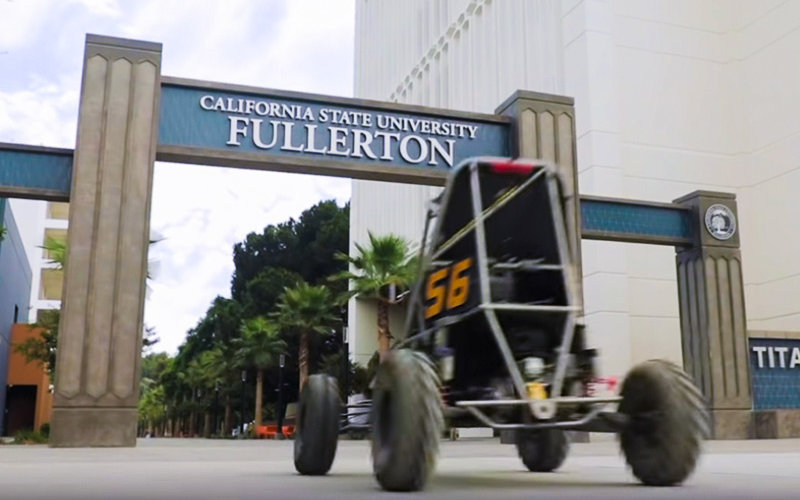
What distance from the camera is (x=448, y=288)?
230 inches

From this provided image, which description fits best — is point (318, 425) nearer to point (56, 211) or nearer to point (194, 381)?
point (194, 381)

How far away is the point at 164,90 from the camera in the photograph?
1587cm

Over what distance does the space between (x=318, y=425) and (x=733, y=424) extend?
1473 centimetres

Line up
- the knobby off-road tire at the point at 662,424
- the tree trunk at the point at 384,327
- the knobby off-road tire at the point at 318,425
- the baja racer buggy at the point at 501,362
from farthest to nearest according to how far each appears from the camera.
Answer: the tree trunk at the point at 384,327 < the knobby off-road tire at the point at 318,425 < the knobby off-road tire at the point at 662,424 < the baja racer buggy at the point at 501,362

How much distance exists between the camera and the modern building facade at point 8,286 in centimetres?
3775

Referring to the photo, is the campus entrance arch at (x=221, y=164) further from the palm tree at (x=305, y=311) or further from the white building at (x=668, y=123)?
the palm tree at (x=305, y=311)

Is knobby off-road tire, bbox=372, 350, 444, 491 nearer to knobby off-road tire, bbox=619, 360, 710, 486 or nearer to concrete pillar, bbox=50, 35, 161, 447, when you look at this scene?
knobby off-road tire, bbox=619, 360, 710, 486

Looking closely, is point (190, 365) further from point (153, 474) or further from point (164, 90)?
point (153, 474)

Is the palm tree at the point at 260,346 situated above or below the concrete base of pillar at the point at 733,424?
above

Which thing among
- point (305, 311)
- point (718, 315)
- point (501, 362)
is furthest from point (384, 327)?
point (501, 362)

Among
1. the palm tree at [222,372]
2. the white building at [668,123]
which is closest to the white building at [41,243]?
the palm tree at [222,372]

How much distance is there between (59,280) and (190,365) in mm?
12313

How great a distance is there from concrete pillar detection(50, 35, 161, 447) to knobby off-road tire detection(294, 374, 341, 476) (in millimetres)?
8095

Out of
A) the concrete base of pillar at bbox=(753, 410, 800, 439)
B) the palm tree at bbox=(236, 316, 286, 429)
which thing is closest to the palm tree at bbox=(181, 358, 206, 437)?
the palm tree at bbox=(236, 316, 286, 429)
